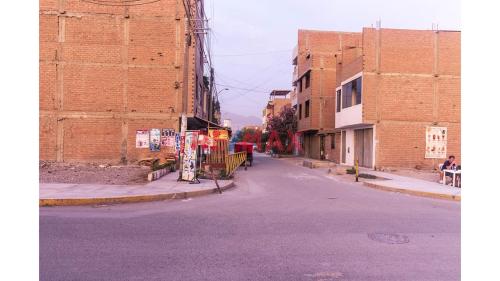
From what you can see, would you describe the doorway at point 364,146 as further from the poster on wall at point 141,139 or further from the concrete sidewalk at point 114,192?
the concrete sidewalk at point 114,192

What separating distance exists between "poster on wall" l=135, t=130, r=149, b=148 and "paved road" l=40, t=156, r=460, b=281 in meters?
13.2

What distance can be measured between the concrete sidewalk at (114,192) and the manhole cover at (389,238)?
6513 millimetres

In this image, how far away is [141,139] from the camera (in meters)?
23.0

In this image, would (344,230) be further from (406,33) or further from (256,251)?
(406,33)

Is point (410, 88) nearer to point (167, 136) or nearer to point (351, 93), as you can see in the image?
point (351, 93)

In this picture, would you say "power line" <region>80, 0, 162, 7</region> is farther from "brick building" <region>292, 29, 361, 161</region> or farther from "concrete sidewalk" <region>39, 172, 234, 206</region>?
"brick building" <region>292, 29, 361, 161</region>

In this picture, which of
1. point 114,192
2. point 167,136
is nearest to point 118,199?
point 114,192

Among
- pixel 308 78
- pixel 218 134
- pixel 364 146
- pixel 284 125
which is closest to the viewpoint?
pixel 218 134

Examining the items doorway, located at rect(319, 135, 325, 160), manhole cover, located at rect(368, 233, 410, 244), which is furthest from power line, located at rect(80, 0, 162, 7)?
doorway, located at rect(319, 135, 325, 160)

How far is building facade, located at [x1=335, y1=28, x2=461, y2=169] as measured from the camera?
2556cm

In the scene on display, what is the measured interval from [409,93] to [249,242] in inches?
901

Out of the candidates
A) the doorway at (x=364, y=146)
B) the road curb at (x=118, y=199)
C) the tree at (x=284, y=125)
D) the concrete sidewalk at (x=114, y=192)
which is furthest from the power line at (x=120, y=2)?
the tree at (x=284, y=125)

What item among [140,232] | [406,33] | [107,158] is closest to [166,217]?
[140,232]

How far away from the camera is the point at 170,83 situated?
915 inches
